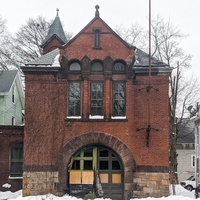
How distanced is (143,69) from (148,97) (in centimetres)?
146

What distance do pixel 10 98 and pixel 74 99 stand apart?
13.3m

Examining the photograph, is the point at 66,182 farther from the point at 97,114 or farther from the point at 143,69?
the point at 143,69

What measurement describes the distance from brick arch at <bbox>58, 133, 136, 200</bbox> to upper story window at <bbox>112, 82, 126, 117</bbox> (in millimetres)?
1309

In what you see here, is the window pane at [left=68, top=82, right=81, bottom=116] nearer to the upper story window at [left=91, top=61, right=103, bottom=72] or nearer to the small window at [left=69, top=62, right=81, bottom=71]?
the small window at [left=69, top=62, right=81, bottom=71]

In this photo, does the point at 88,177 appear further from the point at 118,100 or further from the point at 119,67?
the point at 119,67

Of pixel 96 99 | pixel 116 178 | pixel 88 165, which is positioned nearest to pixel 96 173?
pixel 88 165

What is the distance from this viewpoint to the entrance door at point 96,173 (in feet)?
69.9

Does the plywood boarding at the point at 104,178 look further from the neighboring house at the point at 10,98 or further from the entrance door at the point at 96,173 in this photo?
the neighboring house at the point at 10,98

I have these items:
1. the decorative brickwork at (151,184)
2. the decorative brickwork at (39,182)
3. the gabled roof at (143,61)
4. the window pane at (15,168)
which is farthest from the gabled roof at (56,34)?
the decorative brickwork at (151,184)

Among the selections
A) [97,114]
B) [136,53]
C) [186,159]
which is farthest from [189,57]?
[97,114]

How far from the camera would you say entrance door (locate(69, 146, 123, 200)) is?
21297 mm

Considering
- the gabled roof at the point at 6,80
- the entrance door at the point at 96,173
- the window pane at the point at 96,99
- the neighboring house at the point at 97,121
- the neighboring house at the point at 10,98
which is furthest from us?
the gabled roof at the point at 6,80

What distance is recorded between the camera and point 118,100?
2175 centimetres

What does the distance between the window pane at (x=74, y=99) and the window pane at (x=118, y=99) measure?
1848mm
